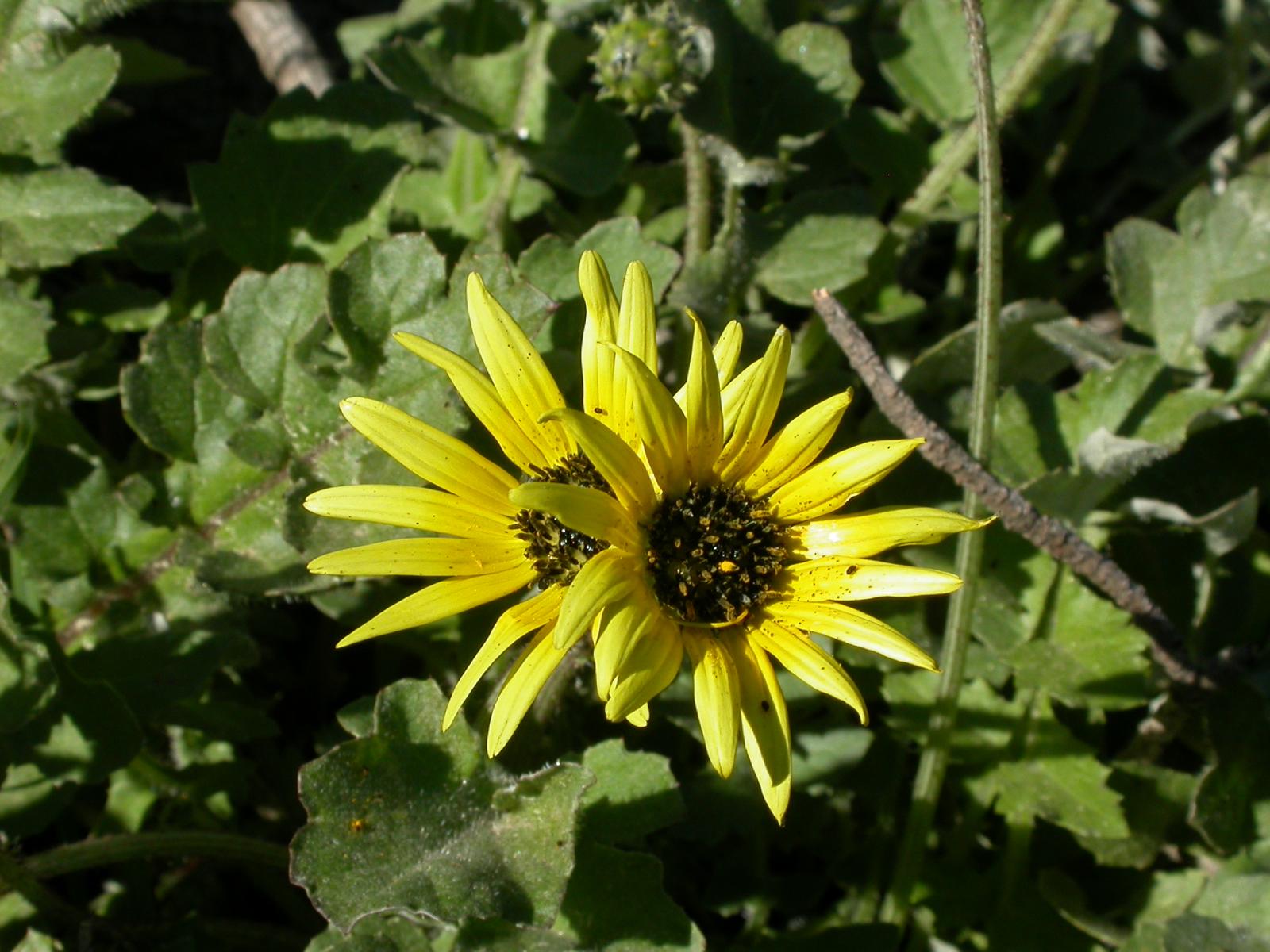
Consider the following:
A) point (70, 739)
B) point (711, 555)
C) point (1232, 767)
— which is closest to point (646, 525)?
point (711, 555)

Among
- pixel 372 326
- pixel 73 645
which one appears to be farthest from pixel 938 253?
pixel 73 645

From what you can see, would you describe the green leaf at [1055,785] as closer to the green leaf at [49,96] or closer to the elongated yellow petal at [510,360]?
the elongated yellow petal at [510,360]

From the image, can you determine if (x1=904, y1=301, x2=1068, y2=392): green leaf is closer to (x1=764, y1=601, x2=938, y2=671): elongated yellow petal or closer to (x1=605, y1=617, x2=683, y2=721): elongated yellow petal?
(x1=764, y1=601, x2=938, y2=671): elongated yellow petal

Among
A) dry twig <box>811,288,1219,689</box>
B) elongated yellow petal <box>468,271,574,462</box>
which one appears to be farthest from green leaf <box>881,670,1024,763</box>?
elongated yellow petal <box>468,271,574,462</box>

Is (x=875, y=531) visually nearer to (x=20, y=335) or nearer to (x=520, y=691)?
(x=520, y=691)

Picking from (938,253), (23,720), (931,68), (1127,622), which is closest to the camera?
(23,720)

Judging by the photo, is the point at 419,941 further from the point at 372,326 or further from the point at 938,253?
the point at 938,253
